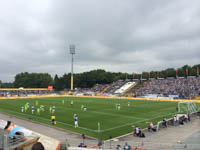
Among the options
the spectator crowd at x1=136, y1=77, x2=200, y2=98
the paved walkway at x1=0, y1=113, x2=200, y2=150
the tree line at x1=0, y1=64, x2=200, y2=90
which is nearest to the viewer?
the paved walkway at x1=0, y1=113, x2=200, y2=150

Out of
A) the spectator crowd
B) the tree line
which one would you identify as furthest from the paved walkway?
the tree line

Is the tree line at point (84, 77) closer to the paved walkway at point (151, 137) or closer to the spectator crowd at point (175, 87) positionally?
the spectator crowd at point (175, 87)

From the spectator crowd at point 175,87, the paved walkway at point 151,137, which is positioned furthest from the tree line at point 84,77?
the paved walkway at point 151,137

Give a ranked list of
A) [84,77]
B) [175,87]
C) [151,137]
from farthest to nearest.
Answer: [84,77], [175,87], [151,137]

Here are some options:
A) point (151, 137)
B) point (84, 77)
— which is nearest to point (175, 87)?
point (151, 137)

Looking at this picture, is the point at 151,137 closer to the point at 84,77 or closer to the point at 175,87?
the point at 175,87

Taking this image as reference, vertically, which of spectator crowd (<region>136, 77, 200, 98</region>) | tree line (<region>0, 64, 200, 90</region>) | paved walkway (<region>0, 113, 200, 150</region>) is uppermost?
tree line (<region>0, 64, 200, 90</region>)

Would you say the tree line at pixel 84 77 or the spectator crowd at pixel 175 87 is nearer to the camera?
the spectator crowd at pixel 175 87

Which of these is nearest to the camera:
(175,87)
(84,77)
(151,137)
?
(151,137)

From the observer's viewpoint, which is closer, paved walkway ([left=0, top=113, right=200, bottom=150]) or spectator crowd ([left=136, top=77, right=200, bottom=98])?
paved walkway ([left=0, top=113, right=200, bottom=150])

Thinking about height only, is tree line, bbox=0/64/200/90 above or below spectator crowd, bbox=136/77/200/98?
above

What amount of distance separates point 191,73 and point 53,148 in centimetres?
9352

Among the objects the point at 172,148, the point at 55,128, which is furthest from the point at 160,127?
the point at 55,128

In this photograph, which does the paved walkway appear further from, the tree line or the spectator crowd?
the tree line
